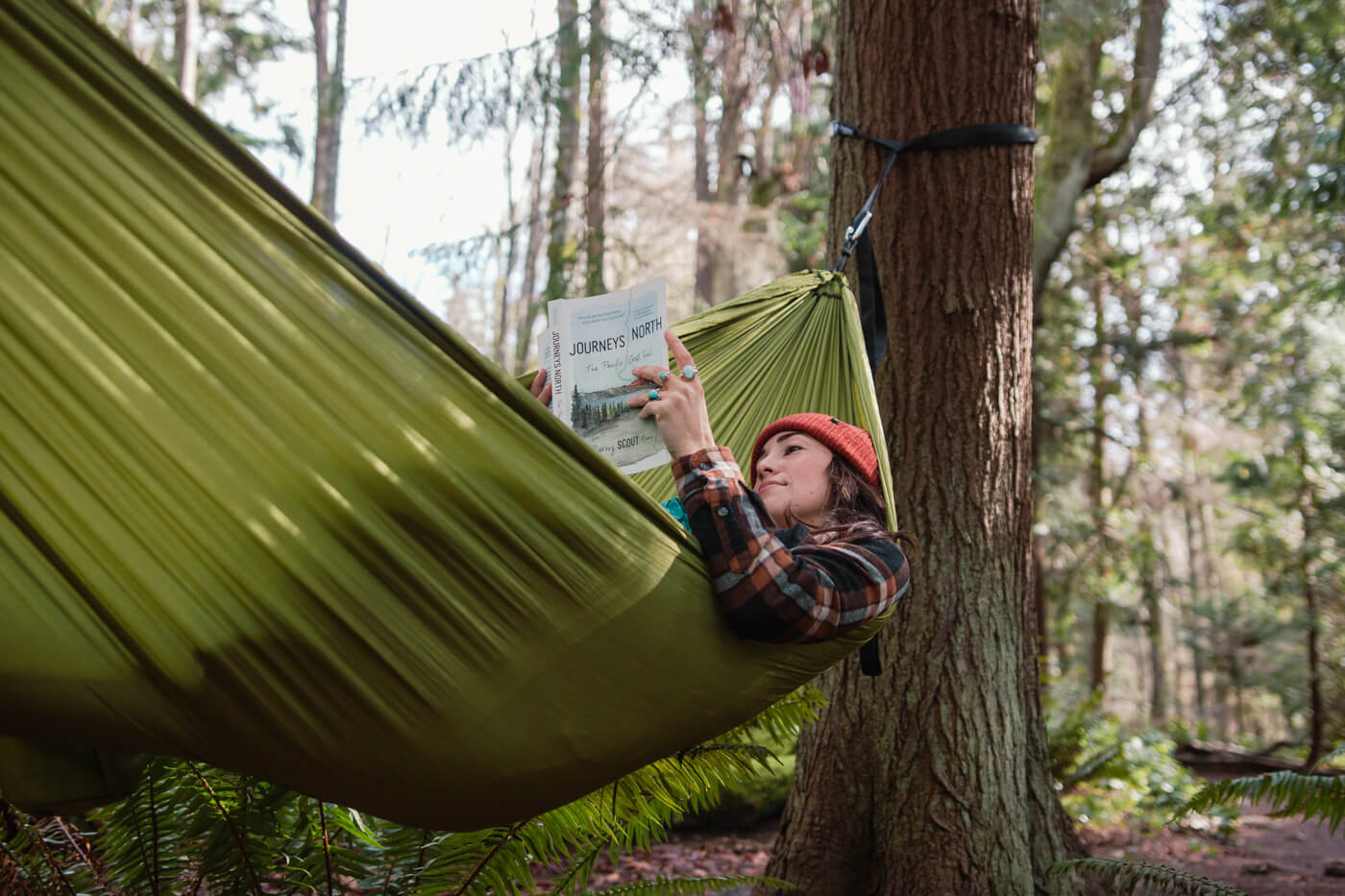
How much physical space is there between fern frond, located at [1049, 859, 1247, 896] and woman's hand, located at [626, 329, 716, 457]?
1273mm

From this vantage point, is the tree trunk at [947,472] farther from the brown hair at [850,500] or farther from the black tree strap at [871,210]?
the brown hair at [850,500]

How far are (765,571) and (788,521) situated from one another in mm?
426

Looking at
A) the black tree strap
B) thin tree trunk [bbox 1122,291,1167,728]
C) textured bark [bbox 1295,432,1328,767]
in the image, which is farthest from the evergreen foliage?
thin tree trunk [bbox 1122,291,1167,728]

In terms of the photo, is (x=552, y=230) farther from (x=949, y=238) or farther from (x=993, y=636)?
(x=993, y=636)

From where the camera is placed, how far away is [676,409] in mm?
1214

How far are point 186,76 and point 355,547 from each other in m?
5.80

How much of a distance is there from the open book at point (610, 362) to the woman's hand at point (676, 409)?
0.02 metres

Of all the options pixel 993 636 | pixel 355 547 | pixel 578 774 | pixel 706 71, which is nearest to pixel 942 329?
pixel 993 636

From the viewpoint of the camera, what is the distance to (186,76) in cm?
564

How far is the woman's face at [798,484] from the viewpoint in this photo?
58.3 inches

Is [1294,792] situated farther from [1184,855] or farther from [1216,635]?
[1216,635]

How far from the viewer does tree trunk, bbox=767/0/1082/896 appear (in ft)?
6.74

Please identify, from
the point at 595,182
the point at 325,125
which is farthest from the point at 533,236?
the point at 595,182

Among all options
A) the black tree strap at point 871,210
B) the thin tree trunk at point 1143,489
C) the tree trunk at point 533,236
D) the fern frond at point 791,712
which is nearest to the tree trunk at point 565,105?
the black tree strap at point 871,210
